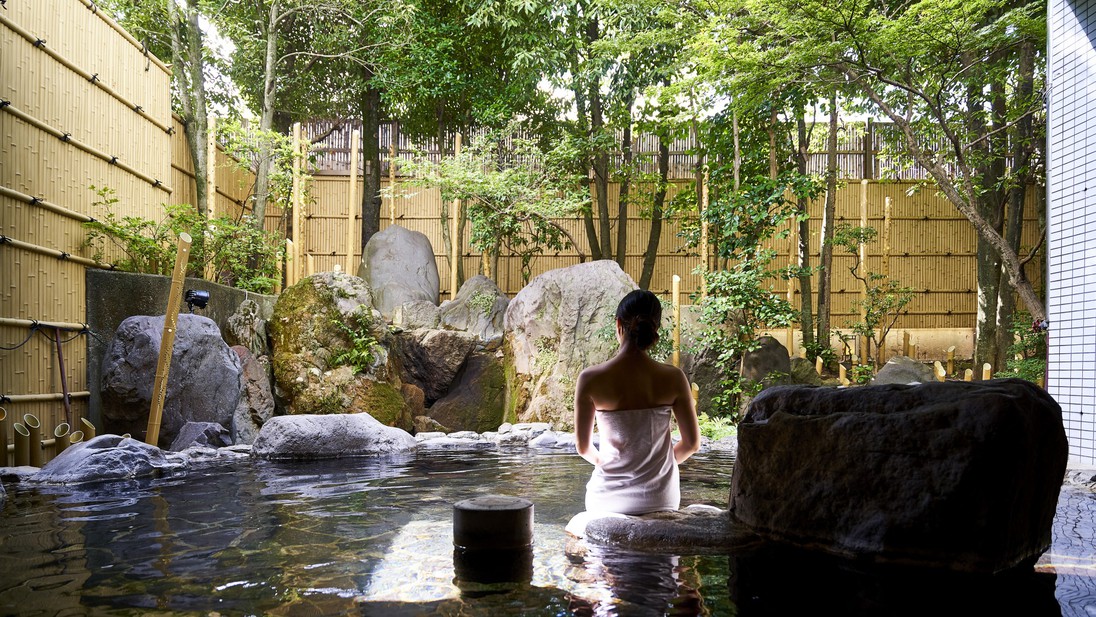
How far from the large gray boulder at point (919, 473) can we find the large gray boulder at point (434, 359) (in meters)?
8.45

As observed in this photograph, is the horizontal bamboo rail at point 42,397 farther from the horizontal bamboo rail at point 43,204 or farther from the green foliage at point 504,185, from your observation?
the green foliage at point 504,185

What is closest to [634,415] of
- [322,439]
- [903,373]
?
[322,439]

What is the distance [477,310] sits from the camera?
504 inches

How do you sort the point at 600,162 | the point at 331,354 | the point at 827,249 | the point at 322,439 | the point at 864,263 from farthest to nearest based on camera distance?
1. the point at 600,162
2. the point at 864,263
3. the point at 827,249
4. the point at 331,354
5. the point at 322,439

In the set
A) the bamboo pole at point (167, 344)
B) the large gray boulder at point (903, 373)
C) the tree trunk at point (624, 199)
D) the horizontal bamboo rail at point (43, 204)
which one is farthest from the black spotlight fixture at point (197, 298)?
the large gray boulder at point (903, 373)

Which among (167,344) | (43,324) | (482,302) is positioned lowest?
(167,344)

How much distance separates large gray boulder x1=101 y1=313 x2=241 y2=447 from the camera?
24.2ft

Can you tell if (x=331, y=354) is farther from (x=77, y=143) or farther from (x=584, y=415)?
(x=584, y=415)

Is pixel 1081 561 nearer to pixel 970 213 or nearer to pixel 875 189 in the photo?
pixel 970 213

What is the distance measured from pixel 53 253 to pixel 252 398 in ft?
9.31

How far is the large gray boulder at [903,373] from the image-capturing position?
12.2 meters

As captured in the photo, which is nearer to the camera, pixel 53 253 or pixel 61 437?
pixel 61 437

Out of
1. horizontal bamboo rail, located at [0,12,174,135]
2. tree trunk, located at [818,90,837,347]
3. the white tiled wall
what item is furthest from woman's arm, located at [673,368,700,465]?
tree trunk, located at [818,90,837,347]

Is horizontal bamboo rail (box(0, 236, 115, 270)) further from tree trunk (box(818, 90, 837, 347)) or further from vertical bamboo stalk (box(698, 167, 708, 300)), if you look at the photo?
tree trunk (box(818, 90, 837, 347))
